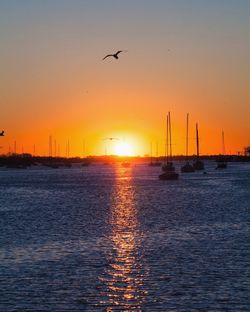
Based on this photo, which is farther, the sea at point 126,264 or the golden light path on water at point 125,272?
the sea at point 126,264

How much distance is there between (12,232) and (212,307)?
24119 millimetres

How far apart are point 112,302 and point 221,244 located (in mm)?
14170

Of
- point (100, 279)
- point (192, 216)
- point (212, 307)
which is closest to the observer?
point (212, 307)

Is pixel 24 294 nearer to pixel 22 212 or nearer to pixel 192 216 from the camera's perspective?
Result: pixel 192 216

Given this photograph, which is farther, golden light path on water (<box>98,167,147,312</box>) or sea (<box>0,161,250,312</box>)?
sea (<box>0,161,250,312</box>)

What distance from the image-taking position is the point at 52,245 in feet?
114

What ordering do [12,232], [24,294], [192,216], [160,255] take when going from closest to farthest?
[24,294] < [160,255] < [12,232] < [192,216]

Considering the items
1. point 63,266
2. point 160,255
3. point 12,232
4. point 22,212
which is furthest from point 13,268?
point 22,212

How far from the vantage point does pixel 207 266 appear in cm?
2750

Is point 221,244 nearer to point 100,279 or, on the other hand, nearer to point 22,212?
point 100,279

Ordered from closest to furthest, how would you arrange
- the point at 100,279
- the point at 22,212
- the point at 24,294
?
the point at 24,294 < the point at 100,279 < the point at 22,212

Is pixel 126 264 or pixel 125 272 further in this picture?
pixel 126 264

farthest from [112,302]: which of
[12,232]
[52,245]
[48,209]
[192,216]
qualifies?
[48,209]

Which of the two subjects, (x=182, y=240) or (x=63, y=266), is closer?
(x=63, y=266)
